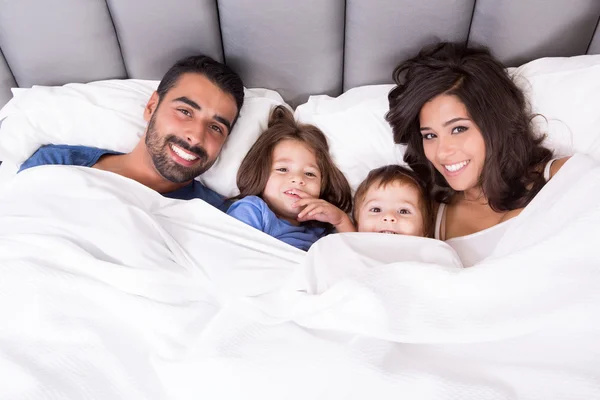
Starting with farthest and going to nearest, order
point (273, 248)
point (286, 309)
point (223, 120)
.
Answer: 1. point (223, 120)
2. point (273, 248)
3. point (286, 309)

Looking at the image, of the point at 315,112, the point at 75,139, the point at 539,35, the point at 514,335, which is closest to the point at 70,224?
the point at 75,139

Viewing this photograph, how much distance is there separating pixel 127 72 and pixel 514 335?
1.30 meters

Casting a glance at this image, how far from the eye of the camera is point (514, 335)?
34.3 inches

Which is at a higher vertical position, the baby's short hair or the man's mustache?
the man's mustache

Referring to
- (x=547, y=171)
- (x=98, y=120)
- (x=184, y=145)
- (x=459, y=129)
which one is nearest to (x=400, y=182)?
(x=459, y=129)

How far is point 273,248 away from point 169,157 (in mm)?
405

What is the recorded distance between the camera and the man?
1271mm

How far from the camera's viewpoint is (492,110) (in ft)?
3.82

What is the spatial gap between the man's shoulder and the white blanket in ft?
0.69

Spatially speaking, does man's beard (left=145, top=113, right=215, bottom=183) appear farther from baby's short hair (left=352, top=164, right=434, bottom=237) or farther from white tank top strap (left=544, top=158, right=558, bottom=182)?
white tank top strap (left=544, top=158, right=558, bottom=182)

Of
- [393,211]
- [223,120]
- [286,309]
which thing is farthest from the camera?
[223,120]

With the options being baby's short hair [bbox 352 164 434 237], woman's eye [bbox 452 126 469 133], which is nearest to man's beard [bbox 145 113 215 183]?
baby's short hair [bbox 352 164 434 237]

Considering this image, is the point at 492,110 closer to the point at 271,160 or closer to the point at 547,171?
the point at 547,171

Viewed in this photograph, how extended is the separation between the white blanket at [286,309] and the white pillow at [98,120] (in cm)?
31
